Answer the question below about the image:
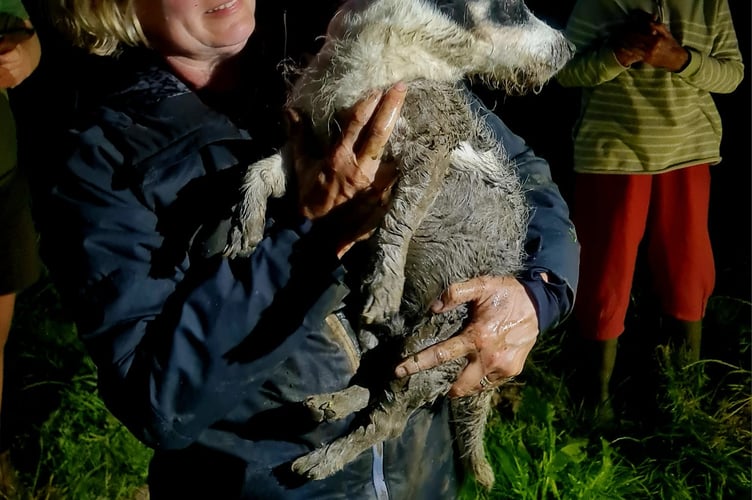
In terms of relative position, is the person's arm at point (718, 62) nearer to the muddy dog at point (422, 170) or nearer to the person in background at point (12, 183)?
the muddy dog at point (422, 170)

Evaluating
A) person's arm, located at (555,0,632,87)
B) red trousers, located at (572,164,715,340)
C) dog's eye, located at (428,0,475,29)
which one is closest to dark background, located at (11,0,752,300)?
person's arm, located at (555,0,632,87)

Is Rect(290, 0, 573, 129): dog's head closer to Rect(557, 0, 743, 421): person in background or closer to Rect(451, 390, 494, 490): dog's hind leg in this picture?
Rect(451, 390, 494, 490): dog's hind leg

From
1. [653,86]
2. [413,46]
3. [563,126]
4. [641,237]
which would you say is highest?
[413,46]

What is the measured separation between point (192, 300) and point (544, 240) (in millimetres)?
1016

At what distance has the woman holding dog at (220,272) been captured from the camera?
5.20ft

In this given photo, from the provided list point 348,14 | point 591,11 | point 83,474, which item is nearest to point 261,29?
point 348,14

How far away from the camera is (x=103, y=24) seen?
1835 millimetres

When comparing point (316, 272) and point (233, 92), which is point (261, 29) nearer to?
point (233, 92)

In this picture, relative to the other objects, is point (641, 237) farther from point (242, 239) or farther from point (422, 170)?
point (242, 239)

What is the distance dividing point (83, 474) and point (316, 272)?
2.70 m

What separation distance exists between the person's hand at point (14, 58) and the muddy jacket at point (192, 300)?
6.12 feet

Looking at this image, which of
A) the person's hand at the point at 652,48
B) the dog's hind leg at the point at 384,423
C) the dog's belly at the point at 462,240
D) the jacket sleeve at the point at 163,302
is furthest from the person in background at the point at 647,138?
the jacket sleeve at the point at 163,302

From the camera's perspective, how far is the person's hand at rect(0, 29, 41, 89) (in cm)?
326

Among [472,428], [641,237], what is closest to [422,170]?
[472,428]
